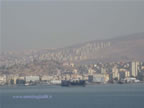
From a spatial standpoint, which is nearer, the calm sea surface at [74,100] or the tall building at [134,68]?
the calm sea surface at [74,100]

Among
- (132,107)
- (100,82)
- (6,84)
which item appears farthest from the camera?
(100,82)

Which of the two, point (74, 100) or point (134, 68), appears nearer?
point (74, 100)

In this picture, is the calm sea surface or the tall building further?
the tall building

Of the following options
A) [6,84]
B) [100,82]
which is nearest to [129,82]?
[100,82]

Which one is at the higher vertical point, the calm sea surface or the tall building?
the tall building

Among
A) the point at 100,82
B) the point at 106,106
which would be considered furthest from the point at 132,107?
the point at 100,82

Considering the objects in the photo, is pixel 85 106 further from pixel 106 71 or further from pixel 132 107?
pixel 106 71

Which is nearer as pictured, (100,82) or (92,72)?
(100,82)

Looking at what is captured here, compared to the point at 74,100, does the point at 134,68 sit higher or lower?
higher

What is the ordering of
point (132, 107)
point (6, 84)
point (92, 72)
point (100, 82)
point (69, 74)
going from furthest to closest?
point (92, 72)
point (69, 74)
point (100, 82)
point (6, 84)
point (132, 107)

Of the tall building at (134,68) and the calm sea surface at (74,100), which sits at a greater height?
the tall building at (134,68)
